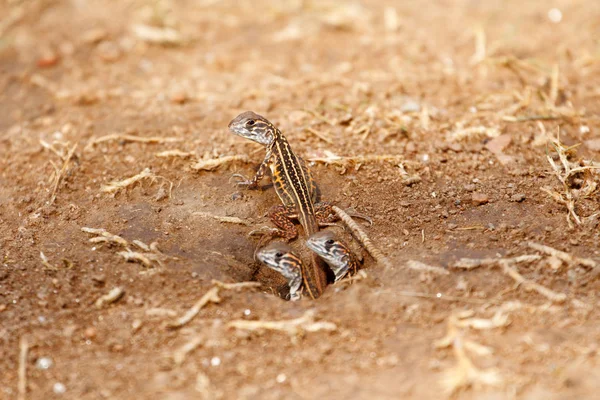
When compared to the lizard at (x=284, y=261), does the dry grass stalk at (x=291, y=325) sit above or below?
above

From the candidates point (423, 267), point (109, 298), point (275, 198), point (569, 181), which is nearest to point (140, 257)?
point (109, 298)

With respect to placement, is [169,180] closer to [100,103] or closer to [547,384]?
[100,103]

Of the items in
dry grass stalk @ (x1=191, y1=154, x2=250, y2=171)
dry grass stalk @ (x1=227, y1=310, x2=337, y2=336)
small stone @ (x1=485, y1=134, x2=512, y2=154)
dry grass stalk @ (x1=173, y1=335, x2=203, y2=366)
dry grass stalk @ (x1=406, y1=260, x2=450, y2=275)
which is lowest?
dry grass stalk @ (x1=173, y1=335, x2=203, y2=366)

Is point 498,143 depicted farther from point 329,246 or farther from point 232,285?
point 232,285

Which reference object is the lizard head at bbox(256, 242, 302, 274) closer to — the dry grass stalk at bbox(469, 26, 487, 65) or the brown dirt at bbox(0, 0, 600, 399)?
the brown dirt at bbox(0, 0, 600, 399)

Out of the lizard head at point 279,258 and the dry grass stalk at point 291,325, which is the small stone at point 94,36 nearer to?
the lizard head at point 279,258

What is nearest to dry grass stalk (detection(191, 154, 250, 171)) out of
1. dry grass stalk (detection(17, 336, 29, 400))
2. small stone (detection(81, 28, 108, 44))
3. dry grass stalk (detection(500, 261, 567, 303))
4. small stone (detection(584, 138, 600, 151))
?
dry grass stalk (detection(17, 336, 29, 400))

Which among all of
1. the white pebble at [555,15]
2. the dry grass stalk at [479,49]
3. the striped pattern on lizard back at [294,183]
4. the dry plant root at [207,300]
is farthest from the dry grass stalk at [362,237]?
the white pebble at [555,15]
